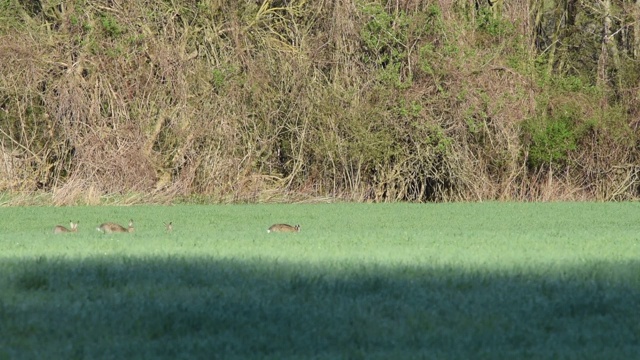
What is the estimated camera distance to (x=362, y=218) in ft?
63.0

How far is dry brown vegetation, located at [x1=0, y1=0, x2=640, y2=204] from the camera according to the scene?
967 inches

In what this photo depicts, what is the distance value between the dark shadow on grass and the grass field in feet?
0.05

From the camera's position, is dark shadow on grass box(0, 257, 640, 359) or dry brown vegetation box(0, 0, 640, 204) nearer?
dark shadow on grass box(0, 257, 640, 359)

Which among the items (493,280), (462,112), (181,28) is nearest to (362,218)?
(462,112)

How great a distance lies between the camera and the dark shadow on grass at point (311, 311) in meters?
6.42

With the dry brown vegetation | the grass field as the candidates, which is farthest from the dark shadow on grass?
the dry brown vegetation

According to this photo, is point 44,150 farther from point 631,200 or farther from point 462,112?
point 631,200

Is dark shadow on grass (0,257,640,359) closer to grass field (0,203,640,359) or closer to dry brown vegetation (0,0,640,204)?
grass field (0,203,640,359)

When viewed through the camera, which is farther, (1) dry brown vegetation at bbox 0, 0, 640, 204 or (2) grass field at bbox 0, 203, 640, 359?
(1) dry brown vegetation at bbox 0, 0, 640, 204

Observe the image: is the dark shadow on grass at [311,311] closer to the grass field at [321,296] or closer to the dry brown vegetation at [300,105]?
the grass field at [321,296]

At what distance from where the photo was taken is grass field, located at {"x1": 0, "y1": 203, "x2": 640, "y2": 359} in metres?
6.49

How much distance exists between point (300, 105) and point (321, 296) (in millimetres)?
17810

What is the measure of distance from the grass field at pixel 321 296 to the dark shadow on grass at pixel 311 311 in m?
0.02

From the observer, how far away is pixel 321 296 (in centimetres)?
815
